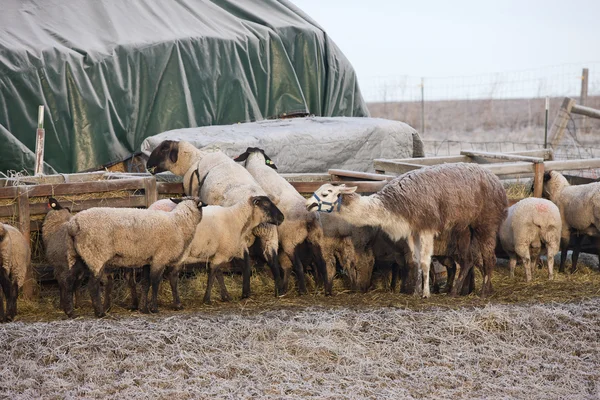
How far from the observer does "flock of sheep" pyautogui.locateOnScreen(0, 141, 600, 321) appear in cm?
835

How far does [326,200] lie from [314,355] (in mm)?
2587

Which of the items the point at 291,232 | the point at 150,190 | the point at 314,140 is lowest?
the point at 291,232

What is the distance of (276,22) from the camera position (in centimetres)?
1689

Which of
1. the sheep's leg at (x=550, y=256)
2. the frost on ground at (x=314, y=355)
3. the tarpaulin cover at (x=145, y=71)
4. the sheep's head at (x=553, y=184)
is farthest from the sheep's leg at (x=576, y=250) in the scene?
the tarpaulin cover at (x=145, y=71)

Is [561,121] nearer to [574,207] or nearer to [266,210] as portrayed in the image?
[574,207]

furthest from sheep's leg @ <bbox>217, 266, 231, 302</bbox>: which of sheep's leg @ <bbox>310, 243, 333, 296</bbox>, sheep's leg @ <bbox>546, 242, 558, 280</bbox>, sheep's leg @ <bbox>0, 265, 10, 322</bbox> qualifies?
sheep's leg @ <bbox>546, 242, 558, 280</bbox>

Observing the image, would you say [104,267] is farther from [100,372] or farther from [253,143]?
[253,143]

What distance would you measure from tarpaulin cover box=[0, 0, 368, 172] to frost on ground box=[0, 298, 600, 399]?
6.11m

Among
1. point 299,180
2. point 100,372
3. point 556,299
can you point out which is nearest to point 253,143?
point 299,180

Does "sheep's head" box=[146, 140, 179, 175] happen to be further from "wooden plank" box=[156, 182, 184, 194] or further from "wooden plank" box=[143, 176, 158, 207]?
"wooden plank" box=[143, 176, 158, 207]

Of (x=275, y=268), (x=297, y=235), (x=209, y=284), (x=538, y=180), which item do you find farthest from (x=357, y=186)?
(x=538, y=180)

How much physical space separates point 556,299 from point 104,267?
201 inches

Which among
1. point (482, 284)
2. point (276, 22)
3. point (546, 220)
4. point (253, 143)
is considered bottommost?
point (482, 284)

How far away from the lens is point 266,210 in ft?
30.2
